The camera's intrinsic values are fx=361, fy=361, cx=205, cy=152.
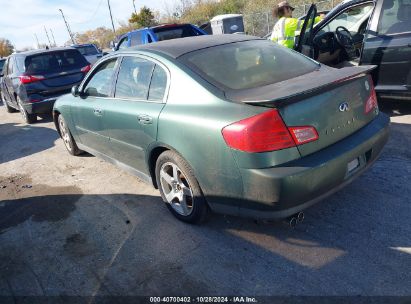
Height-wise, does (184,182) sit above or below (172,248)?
above

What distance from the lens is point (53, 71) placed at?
8.41 m

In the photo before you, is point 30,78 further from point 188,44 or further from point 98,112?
point 188,44

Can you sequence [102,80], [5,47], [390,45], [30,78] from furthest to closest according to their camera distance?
[5,47]
[30,78]
[390,45]
[102,80]

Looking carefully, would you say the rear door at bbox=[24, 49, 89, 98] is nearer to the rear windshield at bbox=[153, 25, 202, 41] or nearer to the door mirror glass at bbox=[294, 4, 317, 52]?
the rear windshield at bbox=[153, 25, 202, 41]

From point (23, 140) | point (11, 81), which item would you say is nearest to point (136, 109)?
point (23, 140)

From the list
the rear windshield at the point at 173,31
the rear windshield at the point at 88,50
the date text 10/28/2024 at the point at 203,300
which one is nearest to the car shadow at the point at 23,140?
the rear windshield at the point at 173,31

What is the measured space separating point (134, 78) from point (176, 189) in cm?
121

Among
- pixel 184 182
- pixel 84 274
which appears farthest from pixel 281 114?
pixel 84 274

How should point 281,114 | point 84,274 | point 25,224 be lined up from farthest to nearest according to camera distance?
point 25,224, point 84,274, point 281,114

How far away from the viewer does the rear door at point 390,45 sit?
15.7 ft

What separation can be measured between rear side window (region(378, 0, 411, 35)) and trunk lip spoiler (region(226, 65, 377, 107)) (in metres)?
2.39

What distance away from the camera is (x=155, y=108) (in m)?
3.18

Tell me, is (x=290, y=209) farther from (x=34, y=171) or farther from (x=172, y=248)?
(x=34, y=171)

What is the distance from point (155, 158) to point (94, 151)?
161 cm
